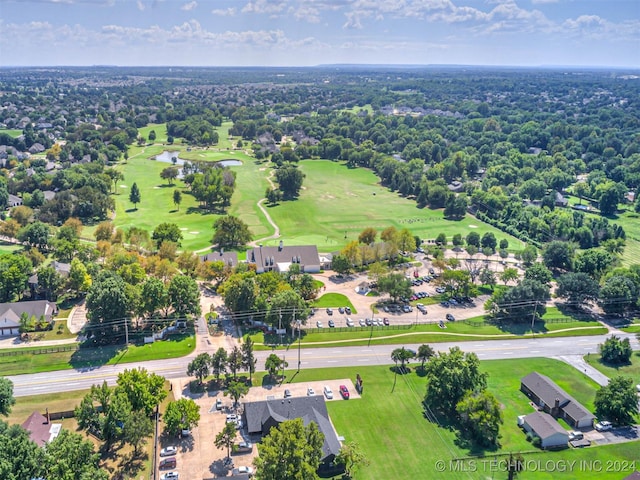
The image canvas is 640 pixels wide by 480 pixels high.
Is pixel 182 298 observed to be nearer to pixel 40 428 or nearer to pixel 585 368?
pixel 40 428

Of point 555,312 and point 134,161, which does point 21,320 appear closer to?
point 555,312

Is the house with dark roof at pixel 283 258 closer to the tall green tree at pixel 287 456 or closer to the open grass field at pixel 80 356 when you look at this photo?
the open grass field at pixel 80 356

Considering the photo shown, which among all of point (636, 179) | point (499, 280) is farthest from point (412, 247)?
point (636, 179)

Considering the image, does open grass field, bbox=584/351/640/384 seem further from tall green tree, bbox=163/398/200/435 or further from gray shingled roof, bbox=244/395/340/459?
tall green tree, bbox=163/398/200/435

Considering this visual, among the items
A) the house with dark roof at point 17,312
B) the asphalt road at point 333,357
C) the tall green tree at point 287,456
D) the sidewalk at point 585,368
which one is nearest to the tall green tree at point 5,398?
the asphalt road at point 333,357

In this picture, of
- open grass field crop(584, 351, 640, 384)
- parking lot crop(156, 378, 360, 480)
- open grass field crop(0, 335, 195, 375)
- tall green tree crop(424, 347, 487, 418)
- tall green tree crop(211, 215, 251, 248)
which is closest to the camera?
parking lot crop(156, 378, 360, 480)

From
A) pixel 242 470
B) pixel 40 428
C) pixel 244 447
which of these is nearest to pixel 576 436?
pixel 244 447

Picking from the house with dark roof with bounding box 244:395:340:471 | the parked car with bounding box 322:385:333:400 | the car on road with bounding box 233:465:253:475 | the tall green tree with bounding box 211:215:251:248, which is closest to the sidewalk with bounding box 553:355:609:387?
the parked car with bounding box 322:385:333:400
